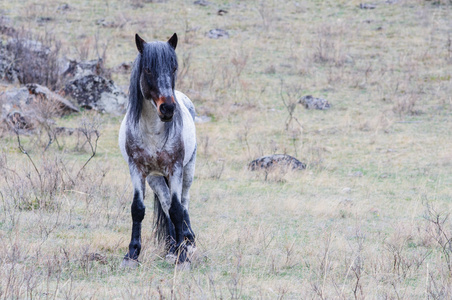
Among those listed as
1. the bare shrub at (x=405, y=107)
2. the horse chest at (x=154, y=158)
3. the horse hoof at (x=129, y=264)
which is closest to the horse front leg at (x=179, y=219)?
the horse chest at (x=154, y=158)

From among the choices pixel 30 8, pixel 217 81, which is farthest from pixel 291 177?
pixel 30 8

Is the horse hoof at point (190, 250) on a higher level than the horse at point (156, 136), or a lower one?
lower

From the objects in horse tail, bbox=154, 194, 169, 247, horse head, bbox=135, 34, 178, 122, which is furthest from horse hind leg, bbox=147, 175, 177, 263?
horse head, bbox=135, 34, 178, 122

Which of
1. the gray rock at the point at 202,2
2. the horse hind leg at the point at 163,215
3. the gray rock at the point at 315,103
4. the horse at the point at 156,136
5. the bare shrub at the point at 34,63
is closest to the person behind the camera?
the horse at the point at 156,136

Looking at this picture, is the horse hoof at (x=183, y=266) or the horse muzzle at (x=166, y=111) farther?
the horse hoof at (x=183, y=266)

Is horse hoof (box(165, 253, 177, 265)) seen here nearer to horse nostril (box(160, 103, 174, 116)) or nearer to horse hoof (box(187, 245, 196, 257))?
horse hoof (box(187, 245, 196, 257))

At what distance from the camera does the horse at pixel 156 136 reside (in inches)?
166

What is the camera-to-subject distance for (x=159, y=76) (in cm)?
418

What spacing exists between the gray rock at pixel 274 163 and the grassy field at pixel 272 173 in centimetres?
27

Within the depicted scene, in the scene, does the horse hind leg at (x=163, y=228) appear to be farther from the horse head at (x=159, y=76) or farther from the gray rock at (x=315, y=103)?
the gray rock at (x=315, y=103)

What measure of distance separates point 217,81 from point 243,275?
997cm

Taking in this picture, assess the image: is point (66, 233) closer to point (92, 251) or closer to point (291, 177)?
point (92, 251)

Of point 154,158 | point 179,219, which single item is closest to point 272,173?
point 179,219

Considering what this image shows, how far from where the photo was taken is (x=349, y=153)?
32.1 ft
